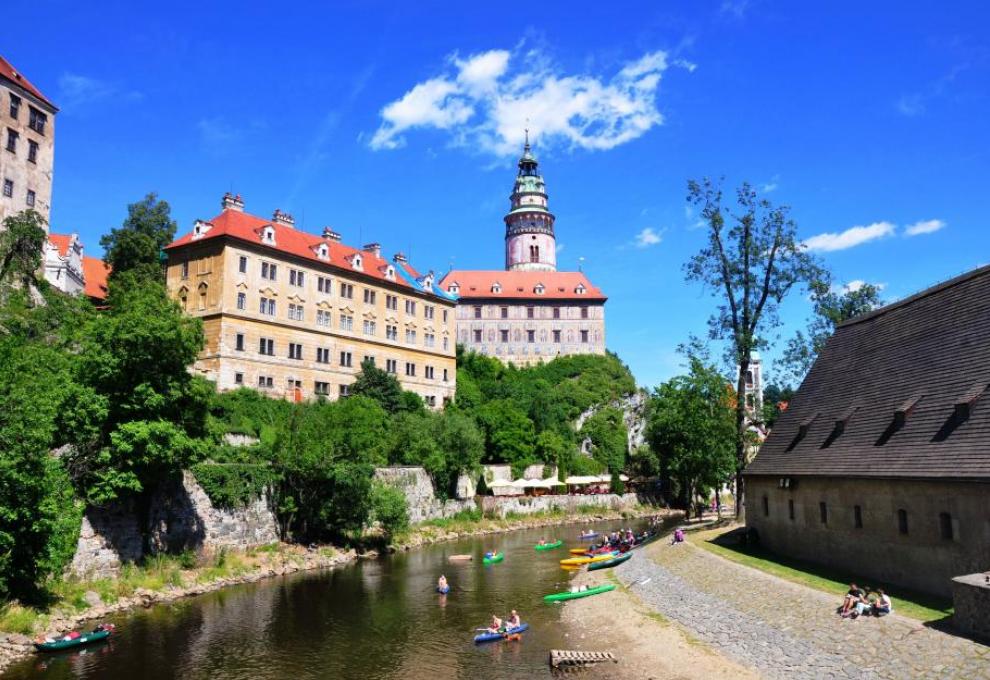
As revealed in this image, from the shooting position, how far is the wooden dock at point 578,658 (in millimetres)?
21938

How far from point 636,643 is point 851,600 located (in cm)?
658

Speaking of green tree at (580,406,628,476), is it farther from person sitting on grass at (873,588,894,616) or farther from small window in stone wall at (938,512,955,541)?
person sitting on grass at (873,588,894,616)

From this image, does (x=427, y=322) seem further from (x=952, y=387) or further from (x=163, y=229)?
(x=952, y=387)

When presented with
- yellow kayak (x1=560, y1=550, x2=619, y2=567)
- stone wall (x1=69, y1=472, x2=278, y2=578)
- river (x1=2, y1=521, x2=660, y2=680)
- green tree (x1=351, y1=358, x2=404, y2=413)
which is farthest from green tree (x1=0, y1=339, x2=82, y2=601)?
green tree (x1=351, y1=358, x2=404, y2=413)

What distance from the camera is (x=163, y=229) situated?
214 feet

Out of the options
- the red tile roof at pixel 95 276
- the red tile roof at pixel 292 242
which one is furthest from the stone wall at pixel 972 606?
the red tile roof at pixel 95 276

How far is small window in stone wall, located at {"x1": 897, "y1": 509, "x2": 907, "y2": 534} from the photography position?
23250 millimetres

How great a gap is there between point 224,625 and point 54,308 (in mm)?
27768

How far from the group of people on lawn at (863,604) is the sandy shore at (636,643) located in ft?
12.6

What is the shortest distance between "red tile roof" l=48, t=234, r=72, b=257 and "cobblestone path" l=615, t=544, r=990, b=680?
55.5 meters

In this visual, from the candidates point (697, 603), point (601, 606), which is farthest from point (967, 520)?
point (601, 606)

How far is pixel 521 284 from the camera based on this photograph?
107 m

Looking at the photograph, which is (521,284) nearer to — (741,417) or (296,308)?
(296,308)

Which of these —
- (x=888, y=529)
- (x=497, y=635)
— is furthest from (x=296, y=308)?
(x=888, y=529)
